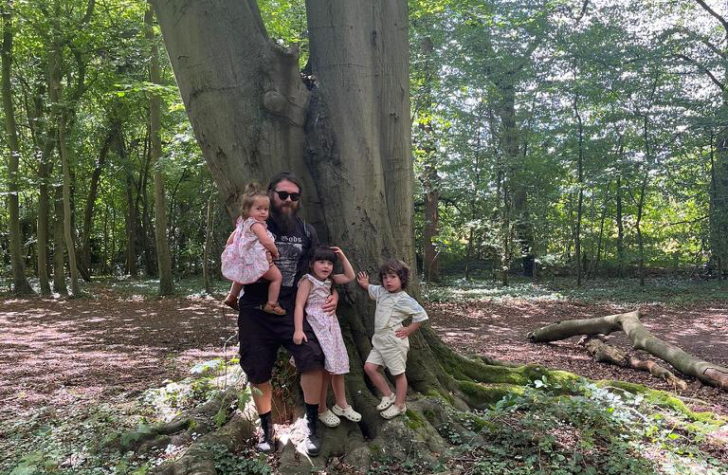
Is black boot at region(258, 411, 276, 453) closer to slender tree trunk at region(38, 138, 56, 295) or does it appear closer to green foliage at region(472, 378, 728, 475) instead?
green foliage at region(472, 378, 728, 475)

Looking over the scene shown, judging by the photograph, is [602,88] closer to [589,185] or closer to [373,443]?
[589,185]

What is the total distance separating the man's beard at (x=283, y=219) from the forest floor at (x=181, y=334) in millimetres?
2055

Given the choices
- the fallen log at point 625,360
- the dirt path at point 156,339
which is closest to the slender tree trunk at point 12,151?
the dirt path at point 156,339

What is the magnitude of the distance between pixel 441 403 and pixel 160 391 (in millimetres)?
2654

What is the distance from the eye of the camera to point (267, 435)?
133 inches

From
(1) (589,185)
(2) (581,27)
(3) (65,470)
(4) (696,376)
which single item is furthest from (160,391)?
(2) (581,27)

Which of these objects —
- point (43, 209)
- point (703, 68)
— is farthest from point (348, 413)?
point (703, 68)

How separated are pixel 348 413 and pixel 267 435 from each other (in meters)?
0.58

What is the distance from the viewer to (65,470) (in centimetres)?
313

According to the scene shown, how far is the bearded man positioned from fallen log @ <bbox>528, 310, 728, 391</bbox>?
4615 millimetres

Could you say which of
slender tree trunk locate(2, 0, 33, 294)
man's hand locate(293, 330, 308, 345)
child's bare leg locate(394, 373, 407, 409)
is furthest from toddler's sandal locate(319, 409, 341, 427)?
slender tree trunk locate(2, 0, 33, 294)

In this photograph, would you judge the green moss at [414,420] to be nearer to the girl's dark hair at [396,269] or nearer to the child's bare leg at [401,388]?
the child's bare leg at [401,388]

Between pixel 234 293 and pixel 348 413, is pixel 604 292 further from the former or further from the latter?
pixel 234 293

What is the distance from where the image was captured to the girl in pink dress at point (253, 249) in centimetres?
324
